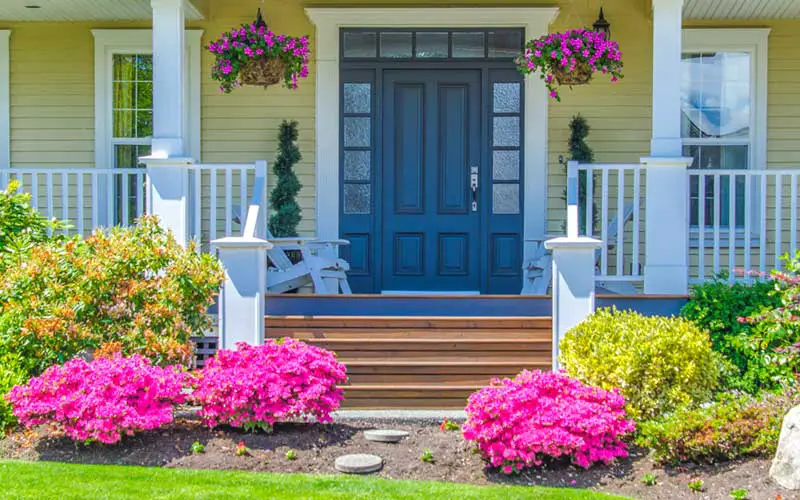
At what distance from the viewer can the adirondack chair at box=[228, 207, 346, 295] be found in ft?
28.3

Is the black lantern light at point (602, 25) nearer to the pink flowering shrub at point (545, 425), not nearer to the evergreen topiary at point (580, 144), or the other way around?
the evergreen topiary at point (580, 144)

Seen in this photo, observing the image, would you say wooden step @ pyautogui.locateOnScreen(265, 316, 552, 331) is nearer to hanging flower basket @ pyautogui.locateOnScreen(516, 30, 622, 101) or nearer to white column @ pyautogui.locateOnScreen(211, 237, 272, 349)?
white column @ pyautogui.locateOnScreen(211, 237, 272, 349)

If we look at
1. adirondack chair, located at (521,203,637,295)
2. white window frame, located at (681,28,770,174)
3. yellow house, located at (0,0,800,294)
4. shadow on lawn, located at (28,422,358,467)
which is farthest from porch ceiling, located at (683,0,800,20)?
shadow on lawn, located at (28,422,358,467)

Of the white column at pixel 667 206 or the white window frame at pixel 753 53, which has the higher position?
the white window frame at pixel 753 53

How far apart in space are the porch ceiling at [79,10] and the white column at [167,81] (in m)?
0.47

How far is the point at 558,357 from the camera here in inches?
276

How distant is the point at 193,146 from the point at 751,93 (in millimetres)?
5396

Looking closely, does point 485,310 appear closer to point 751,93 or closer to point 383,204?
point 383,204

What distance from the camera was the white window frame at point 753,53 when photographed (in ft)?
32.1

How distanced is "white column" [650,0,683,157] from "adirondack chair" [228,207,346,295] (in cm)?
292

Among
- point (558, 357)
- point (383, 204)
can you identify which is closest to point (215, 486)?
point (558, 357)

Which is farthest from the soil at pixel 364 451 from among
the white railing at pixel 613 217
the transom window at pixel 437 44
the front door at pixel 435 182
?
the transom window at pixel 437 44

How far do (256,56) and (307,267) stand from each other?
1839mm

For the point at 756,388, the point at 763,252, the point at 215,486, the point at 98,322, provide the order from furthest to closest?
the point at 763,252 < the point at 756,388 < the point at 98,322 < the point at 215,486
